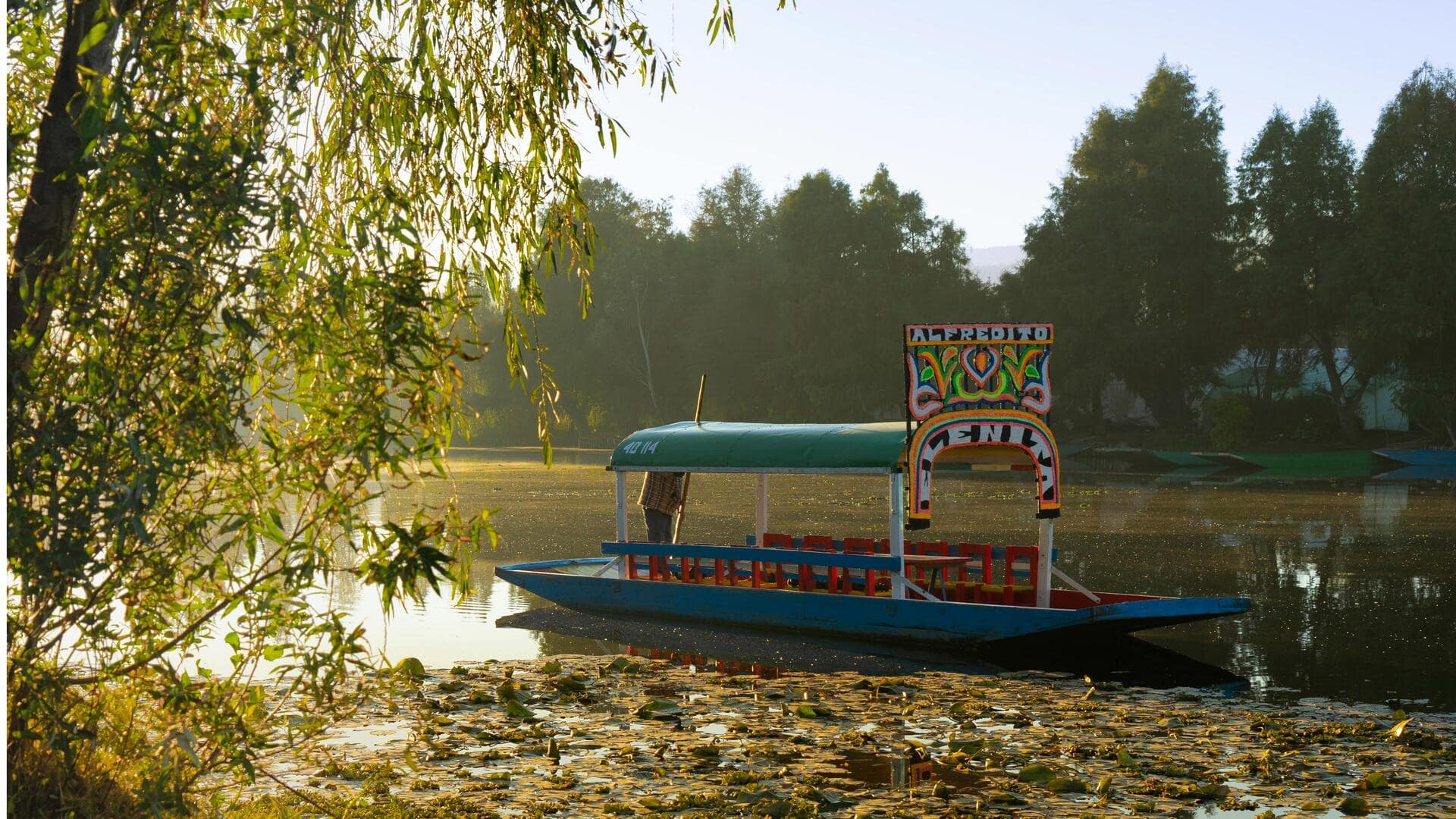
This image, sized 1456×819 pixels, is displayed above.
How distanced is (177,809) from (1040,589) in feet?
A: 32.0

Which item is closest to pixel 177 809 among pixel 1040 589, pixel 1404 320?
pixel 1040 589

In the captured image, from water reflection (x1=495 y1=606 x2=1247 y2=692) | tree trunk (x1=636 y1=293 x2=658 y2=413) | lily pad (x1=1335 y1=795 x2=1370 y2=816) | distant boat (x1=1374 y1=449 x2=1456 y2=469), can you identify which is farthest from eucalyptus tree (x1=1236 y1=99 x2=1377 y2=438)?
lily pad (x1=1335 y1=795 x2=1370 y2=816)

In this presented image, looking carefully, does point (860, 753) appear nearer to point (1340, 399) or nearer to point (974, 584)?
point (974, 584)

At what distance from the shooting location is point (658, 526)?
1722cm

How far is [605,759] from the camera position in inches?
A: 351

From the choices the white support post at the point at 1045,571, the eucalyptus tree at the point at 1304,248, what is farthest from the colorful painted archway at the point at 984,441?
the eucalyptus tree at the point at 1304,248

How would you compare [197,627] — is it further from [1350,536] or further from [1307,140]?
[1307,140]

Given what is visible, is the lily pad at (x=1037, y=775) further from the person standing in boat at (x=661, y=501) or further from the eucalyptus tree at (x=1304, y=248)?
the eucalyptus tree at (x=1304, y=248)

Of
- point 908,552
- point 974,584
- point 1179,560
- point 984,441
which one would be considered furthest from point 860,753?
point 1179,560

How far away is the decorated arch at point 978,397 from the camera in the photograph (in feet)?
42.6

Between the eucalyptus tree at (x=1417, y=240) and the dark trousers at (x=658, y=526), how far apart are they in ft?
125

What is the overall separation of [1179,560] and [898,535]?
9775 millimetres

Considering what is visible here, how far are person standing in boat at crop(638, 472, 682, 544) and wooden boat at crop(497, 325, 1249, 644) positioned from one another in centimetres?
35

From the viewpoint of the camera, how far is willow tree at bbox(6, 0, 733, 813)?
16.9 ft
